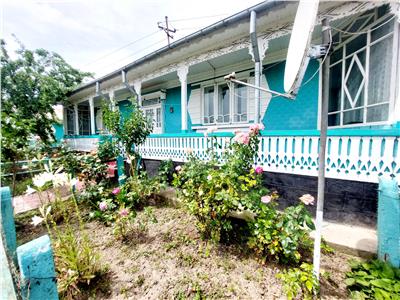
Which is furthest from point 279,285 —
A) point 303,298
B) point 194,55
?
point 194,55

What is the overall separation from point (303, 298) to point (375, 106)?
3155 mm

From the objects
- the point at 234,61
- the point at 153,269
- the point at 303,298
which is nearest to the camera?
the point at 303,298

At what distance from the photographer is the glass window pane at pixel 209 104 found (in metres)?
6.66

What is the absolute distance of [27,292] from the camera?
0.97m

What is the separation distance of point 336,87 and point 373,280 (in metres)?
4.09

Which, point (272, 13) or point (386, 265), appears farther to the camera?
point (272, 13)

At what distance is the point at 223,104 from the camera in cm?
638

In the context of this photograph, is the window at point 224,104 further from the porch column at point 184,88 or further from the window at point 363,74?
the window at point 363,74

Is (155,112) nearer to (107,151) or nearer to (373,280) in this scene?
(107,151)

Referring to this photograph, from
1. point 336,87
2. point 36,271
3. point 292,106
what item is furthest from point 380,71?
point 36,271

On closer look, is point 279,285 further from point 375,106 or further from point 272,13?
point 272,13

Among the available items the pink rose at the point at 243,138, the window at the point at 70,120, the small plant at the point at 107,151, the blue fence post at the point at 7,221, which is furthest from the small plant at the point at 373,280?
the window at the point at 70,120

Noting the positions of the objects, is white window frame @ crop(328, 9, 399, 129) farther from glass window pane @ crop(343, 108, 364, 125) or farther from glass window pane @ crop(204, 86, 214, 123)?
glass window pane @ crop(204, 86, 214, 123)

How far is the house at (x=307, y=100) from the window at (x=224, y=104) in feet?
0.11
